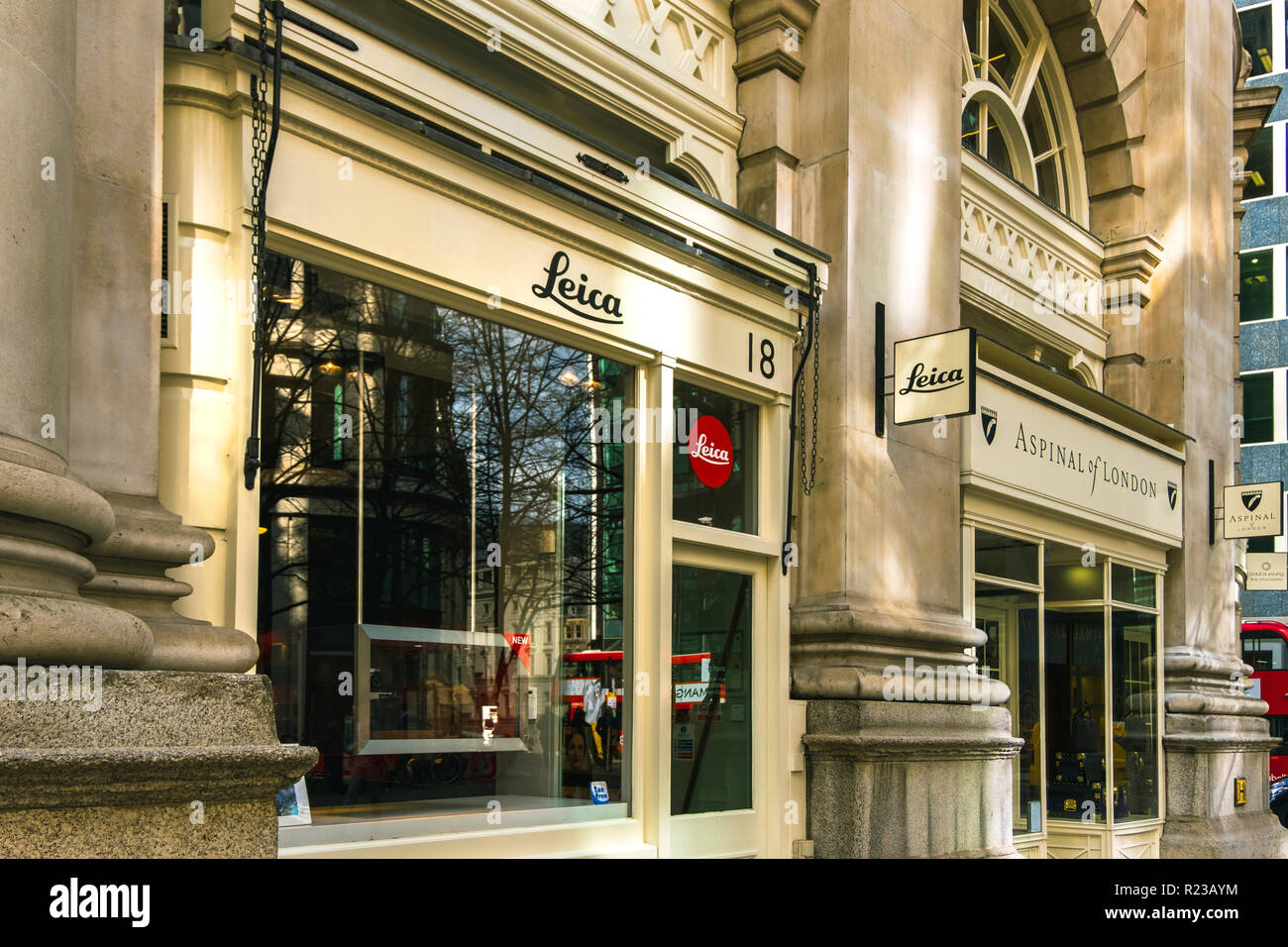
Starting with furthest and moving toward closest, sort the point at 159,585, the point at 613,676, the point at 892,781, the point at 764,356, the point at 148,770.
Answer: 1. the point at 764,356
2. the point at 892,781
3. the point at 613,676
4. the point at 159,585
5. the point at 148,770

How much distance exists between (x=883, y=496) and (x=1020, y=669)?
12.1 ft

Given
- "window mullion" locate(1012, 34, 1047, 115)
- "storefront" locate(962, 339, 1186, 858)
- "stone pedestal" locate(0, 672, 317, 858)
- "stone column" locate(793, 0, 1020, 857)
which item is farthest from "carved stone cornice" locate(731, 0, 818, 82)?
"stone pedestal" locate(0, 672, 317, 858)

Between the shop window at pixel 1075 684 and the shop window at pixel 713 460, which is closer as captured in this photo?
the shop window at pixel 713 460

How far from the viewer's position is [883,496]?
11.0 m

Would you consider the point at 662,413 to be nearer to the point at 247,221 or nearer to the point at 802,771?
the point at 802,771

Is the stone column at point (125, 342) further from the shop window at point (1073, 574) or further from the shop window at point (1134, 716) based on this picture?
the shop window at point (1134, 716)

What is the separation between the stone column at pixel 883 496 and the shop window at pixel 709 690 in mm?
548

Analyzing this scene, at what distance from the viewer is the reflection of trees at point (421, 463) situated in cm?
727

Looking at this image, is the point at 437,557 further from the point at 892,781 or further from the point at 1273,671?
the point at 1273,671

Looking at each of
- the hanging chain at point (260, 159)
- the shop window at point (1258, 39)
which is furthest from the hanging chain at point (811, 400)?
the shop window at point (1258, 39)

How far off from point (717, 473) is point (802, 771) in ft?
8.04

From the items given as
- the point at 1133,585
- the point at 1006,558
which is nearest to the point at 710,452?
the point at 1006,558

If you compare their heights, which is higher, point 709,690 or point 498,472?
point 498,472
